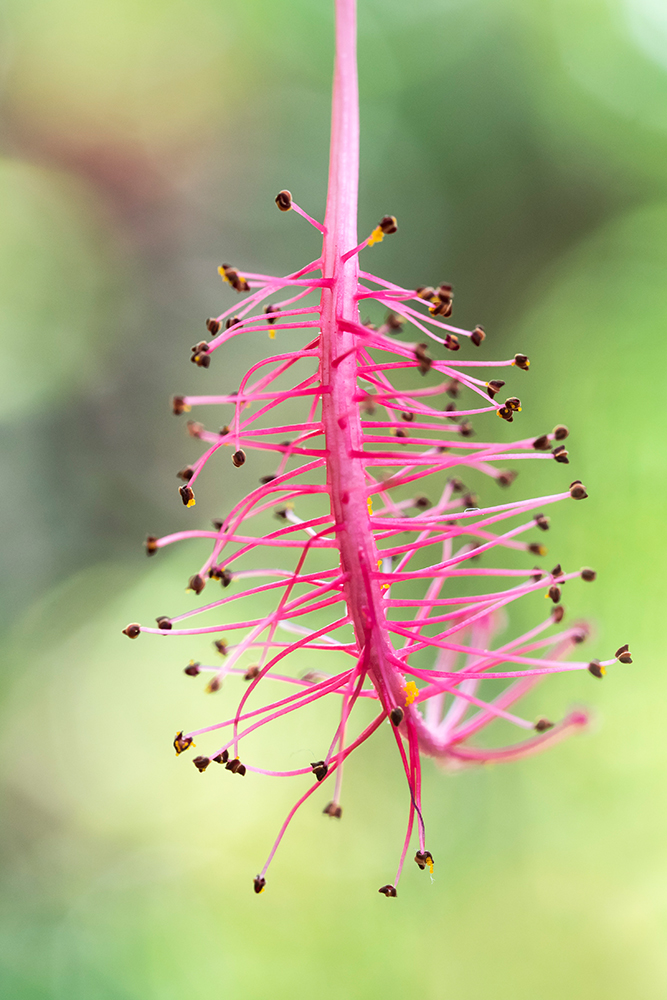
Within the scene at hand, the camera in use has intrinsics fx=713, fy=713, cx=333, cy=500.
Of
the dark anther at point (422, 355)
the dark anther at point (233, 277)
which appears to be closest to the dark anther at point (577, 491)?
the dark anther at point (422, 355)

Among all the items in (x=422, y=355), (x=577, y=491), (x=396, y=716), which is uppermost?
(x=422, y=355)

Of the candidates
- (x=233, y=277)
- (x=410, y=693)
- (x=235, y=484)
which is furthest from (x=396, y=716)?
(x=235, y=484)

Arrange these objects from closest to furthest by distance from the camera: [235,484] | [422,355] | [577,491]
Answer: [422,355] < [577,491] < [235,484]

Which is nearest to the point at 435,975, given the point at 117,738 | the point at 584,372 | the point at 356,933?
the point at 356,933

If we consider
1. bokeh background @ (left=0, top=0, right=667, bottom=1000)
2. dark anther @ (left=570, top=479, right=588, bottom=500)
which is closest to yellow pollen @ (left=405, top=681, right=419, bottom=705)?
dark anther @ (left=570, top=479, right=588, bottom=500)

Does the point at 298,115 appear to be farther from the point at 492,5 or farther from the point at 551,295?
the point at 551,295

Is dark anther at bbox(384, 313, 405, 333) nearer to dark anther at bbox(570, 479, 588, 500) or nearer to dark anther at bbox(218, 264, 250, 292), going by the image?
dark anther at bbox(218, 264, 250, 292)

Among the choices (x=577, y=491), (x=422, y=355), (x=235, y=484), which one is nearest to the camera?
(x=422, y=355)

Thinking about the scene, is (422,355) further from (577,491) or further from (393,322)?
(577,491)

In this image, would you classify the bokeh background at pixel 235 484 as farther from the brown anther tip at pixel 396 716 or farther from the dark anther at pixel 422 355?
the dark anther at pixel 422 355
